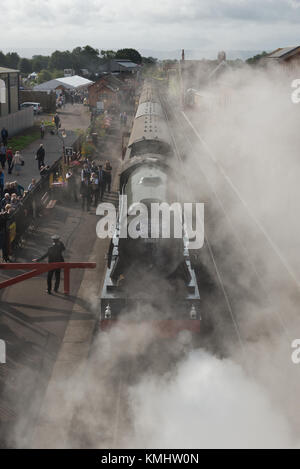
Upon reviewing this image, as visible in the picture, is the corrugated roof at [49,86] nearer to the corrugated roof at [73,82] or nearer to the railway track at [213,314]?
the corrugated roof at [73,82]

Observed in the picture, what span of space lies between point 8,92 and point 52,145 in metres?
4.40

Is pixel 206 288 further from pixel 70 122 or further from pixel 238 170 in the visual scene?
pixel 70 122

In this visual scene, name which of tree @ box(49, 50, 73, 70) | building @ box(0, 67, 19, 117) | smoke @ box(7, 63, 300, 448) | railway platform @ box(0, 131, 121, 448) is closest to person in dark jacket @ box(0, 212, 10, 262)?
railway platform @ box(0, 131, 121, 448)

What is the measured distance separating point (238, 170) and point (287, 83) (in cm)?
259

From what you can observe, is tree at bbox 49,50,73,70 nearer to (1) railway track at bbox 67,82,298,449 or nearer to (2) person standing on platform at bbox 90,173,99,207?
(1) railway track at bbox 67,82,298,449

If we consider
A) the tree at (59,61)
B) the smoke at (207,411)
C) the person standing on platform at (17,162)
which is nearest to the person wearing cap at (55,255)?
the smoke at (207,411)

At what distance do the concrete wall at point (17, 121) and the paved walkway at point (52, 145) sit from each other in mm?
1491

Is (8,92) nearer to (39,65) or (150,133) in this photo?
(150,133)

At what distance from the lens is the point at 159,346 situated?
6887mm

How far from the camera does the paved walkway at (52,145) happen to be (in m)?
18.2

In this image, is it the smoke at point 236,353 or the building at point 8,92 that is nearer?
the smoke at point 236,353

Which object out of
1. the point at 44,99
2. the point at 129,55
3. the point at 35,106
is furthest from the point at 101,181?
the point at 129,55

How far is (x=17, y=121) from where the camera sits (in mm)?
27766

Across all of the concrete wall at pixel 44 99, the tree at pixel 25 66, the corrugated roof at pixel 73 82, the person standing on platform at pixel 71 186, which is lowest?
the person standing on platform at pixel 71 186
